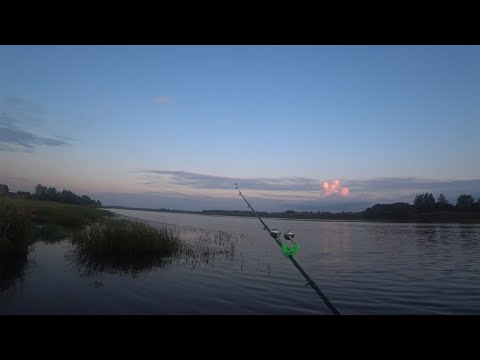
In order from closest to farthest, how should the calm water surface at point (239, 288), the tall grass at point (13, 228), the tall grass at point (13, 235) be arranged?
the calm water surface at point (239, 288), the tall grass at point (13, 235), the tall grass at point (13, 228)

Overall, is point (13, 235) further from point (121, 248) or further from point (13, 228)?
point (121, 248)

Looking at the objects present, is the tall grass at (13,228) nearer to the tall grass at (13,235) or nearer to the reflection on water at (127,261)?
the tall grass at (13,235)

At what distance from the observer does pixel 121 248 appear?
16.8m

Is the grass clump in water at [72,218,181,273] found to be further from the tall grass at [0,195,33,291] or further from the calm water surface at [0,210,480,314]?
the tall grass at [0,195,33,291]

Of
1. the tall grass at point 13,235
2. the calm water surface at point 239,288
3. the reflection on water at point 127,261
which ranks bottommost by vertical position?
the calm water surface at point 239,288

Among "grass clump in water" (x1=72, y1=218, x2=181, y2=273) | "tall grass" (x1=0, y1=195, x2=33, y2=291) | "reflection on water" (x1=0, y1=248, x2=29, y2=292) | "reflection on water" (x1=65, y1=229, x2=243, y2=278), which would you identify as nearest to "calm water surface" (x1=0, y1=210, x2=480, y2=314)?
"reflection on water" (x1=0, y1=248, x2=29, y2=292)

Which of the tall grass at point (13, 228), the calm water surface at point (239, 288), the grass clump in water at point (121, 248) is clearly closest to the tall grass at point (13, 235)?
the tall grass at point (13, 228)

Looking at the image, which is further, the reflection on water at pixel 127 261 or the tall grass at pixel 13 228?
the tall grass at pixel 13 228

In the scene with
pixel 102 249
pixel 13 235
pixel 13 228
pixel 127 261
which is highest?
pixel 13 228

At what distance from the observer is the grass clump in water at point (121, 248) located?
15.0m

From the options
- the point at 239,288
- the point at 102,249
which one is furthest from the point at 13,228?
the point at 239,288

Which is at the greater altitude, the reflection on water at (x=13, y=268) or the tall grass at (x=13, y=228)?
the tall grass at (x=13, y=228)
